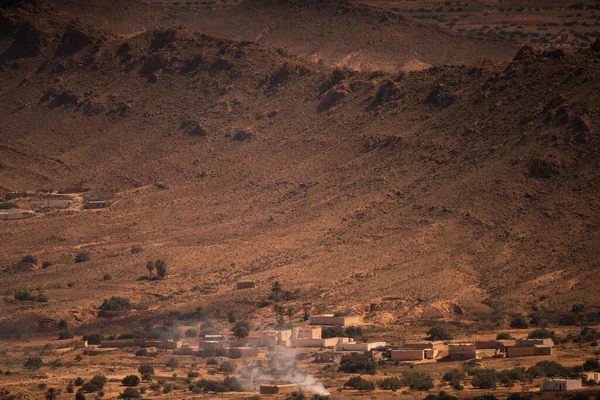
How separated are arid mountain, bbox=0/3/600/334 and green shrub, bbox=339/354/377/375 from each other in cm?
1241

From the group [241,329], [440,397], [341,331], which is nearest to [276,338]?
[341,331]

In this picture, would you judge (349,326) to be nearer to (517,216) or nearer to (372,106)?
(517,216)

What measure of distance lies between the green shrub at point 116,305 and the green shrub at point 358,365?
23624 millimetres

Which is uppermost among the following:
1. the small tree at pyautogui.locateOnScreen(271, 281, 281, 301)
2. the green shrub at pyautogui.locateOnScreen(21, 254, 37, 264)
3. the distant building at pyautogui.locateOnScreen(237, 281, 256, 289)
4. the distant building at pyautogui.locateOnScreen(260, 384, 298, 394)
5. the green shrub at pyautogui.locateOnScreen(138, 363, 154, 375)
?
the green shrub at pyautogui.locateOnScreen(21, 254, 37, 264)

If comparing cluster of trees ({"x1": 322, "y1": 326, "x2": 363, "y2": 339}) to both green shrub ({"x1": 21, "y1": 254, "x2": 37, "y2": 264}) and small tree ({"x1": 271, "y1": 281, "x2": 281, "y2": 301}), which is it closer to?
small tree ({"x1": 271, "y1": 281, "x2": 281, "y2": 301})

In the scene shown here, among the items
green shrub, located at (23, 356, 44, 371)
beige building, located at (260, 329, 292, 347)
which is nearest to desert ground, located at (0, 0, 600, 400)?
green shrub, located at (23, 356, 44, 371)

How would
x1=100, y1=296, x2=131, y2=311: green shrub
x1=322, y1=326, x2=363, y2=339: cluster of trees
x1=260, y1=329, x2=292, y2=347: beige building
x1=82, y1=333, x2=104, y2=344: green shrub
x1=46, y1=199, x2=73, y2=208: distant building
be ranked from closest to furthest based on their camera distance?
x1=260, y1=329, x2=292, y2=347: beige building < x1=322, y1=326, x2=363, y2=339: cluster of trees < x1=82, y1=333, x2=104, y2=344: green shrub < x1=100, y1=296, x2=131, y2=311: green shrub < x1=46, y1=199, x2=73, y2=208: distant building

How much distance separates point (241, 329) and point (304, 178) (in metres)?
32.4

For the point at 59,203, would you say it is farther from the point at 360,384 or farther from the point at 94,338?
the point at 360,384

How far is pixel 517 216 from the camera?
12650cm

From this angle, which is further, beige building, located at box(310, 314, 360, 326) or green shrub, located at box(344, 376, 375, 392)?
beige building, located at box(310, 314, 360, 326)

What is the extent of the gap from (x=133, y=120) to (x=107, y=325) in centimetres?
4771

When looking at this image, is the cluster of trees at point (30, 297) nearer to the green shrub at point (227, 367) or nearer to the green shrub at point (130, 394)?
the green shrub at point (227, 367)

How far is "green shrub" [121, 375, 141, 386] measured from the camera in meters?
99.9
